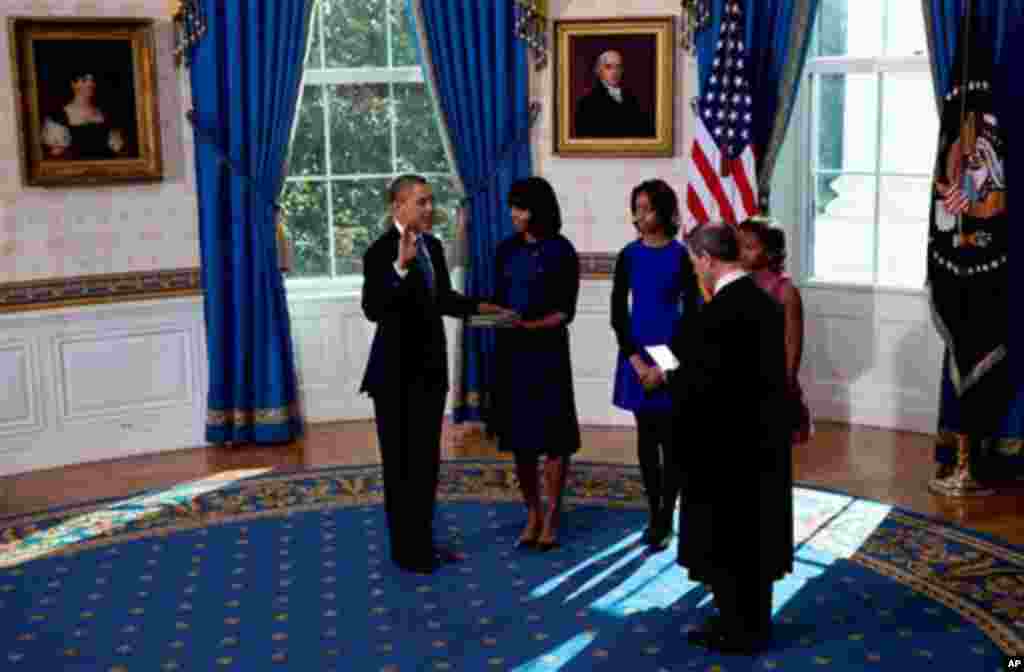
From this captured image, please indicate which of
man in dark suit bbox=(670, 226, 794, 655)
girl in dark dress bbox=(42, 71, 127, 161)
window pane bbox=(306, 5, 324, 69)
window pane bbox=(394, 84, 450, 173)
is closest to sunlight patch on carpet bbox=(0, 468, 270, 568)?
girl in dark dress bbox=(42, 71, 127, 161)

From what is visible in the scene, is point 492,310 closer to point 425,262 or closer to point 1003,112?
point 425,262

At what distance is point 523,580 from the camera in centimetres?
556

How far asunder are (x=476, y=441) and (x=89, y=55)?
3.15m

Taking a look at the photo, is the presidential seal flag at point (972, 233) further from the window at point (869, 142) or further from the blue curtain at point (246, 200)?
the blue curtain at point (246, 200)

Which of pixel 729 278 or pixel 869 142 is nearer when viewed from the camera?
pixel 729 278

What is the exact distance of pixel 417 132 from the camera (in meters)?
8.55

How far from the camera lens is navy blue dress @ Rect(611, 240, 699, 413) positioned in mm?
5664

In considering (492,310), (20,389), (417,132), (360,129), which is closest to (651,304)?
(492,310)

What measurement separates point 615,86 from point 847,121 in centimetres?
142

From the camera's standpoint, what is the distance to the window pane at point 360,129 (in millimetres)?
8461

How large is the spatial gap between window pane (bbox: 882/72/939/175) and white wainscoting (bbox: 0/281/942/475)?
0.79 metres

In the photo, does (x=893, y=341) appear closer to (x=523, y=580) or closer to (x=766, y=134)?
(x=766, y=134)

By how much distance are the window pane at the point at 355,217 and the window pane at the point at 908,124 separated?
3119 mm

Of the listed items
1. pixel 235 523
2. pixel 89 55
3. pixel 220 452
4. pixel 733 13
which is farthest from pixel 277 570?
pixel 733 13
